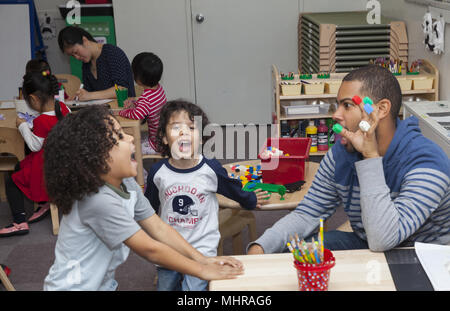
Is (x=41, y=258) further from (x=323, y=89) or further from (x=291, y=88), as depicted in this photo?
(x=323, y=89)

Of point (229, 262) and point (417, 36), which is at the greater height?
point (417, 36)

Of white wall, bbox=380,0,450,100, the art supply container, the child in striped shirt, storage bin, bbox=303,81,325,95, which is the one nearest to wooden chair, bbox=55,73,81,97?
the art supply container

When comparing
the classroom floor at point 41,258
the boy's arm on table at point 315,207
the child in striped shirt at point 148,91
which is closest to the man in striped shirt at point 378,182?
the boy's arm on table at point 315,207

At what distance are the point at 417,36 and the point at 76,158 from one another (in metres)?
3.32

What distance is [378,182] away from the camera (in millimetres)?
1541

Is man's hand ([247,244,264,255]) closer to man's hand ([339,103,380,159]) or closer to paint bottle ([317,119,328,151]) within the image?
man's hand ([339,103,380,159])

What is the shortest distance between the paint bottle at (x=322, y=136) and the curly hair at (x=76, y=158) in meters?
2.63

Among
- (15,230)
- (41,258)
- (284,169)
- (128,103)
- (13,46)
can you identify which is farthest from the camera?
(13,46)

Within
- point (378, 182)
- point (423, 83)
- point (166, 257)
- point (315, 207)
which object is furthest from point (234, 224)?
point (423, 83)

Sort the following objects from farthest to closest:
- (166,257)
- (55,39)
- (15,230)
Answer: (55,39)
(15,230)
(166,257)

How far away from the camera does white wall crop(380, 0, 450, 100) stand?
3.67 m

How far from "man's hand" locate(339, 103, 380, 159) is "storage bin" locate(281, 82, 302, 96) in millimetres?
2305
